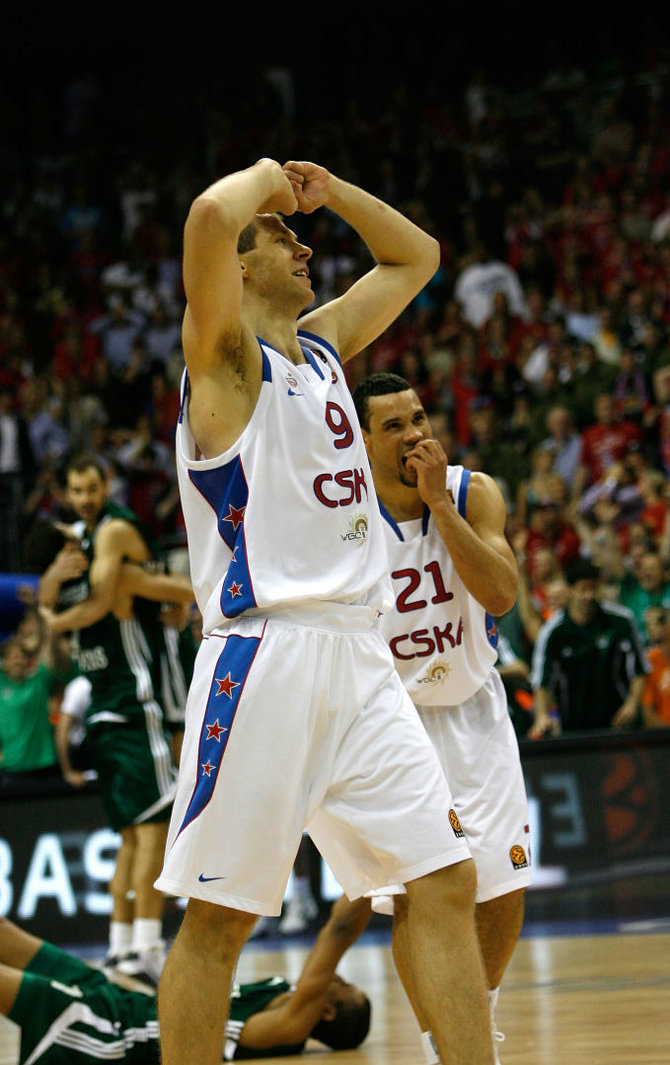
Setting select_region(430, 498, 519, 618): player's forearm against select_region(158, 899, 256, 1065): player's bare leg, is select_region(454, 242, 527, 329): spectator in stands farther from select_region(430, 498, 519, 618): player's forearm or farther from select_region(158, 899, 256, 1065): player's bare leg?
select_region(158, 899, 256, 1065): player's bare leg

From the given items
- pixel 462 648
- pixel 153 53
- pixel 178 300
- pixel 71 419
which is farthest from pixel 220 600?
pixel 153 53

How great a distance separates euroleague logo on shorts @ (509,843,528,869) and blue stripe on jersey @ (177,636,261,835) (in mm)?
1411

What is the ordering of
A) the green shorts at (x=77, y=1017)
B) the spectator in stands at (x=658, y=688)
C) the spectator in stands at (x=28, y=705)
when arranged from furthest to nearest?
the spectator in stands at (x=28, y=705) → the spectator in stands at (x=658, y=688) → the green shorts at (x=77, y=1017)

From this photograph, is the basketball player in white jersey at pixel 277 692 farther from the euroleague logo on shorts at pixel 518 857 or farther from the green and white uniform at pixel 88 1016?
the green and white uniform at pixel 88 1016

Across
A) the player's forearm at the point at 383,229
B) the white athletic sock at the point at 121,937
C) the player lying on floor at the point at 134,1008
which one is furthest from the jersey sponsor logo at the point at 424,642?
the white athletic sock at the point at 121,937

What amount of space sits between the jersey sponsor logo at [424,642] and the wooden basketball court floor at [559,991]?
1396 mm

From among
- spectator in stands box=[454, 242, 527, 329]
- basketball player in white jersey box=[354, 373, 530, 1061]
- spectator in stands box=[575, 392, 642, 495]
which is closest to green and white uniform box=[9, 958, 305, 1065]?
basketball player in white jersey box=[354, 373, 530, 1061]

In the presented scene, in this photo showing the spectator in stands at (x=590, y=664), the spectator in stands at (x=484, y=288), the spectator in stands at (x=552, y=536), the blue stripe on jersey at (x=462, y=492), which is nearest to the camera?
the blue stripe on jersey at (x=462, y=492)

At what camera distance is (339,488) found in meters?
3.81

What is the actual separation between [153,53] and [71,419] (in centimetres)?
742

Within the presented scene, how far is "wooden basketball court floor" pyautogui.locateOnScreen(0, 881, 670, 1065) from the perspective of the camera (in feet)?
17.3

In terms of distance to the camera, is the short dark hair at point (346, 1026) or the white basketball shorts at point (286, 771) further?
the short dark hair at point (346, 1026)

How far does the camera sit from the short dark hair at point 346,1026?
218 inches

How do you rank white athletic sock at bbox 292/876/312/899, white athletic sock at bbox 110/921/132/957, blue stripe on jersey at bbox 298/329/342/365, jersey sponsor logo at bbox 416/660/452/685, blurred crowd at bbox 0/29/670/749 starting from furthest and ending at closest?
blurred crowd at bbox 0/29/670/749, white athletic sock at bbox 292/876/312/899, white athletic sock at bbox 110/921/132/957, jersey sponsor logo at bbox 416/660/452/685, blue stripe on jersey at bbox 298/329/342/365
